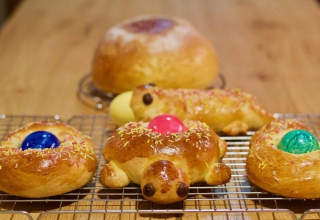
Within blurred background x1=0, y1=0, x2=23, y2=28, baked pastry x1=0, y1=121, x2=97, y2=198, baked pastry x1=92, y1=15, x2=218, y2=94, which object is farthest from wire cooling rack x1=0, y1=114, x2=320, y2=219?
blurred background x1=0, y1=0, x2=23, y2=28

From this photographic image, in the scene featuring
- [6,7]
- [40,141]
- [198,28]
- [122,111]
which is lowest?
[6,7]

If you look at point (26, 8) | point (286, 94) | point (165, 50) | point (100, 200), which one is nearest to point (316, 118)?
point (286, 94)

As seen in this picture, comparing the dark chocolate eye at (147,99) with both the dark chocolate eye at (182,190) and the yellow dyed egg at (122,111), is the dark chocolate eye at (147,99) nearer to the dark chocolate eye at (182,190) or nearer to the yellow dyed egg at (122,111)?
the yellow dyed egg at (122,111)

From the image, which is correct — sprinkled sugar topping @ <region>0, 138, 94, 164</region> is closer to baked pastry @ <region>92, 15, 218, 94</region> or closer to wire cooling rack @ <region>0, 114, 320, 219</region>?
wire cooling rack @ <region>0, 114, 320, 219</region>

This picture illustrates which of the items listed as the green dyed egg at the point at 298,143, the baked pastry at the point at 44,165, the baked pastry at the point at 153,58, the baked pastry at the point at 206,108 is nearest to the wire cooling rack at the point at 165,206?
the baked pastry at the point at 44,165

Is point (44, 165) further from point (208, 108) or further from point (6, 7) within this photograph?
point (6, 7)

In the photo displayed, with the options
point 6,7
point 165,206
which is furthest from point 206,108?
point 6,7

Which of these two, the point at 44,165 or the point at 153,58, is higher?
the point at 44,165
